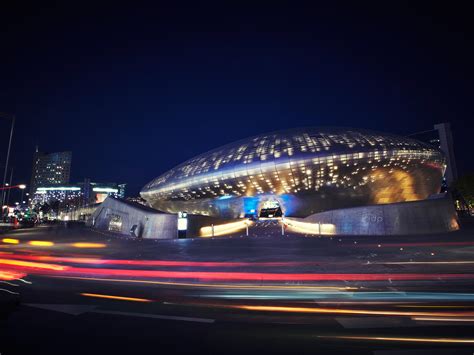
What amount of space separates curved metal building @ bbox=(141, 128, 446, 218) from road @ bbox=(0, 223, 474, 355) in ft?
91.5

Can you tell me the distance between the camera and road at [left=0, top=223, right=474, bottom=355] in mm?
4156

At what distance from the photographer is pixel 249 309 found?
19.4 ft

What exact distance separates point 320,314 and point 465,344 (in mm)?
2295

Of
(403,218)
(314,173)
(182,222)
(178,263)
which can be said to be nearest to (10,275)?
(178,263)

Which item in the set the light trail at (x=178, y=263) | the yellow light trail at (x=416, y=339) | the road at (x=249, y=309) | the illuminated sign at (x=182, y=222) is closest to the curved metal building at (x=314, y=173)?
the illuminated sign at (x=182, y=222)

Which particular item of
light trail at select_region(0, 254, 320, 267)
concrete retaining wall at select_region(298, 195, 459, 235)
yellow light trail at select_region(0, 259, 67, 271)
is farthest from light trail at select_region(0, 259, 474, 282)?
concrete retaining wall at select_region(298, 195, 459, 235)

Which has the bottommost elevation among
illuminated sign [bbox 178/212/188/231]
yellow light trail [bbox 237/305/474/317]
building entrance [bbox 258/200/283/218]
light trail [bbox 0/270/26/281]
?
light trail [bbox 0/270/26/281]

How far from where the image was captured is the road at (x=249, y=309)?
4.16m

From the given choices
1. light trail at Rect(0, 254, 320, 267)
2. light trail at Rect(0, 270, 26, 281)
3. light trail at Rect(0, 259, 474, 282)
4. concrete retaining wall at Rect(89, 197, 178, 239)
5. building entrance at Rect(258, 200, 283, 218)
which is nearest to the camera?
light trail at Rect(0, 259, 474, 282)

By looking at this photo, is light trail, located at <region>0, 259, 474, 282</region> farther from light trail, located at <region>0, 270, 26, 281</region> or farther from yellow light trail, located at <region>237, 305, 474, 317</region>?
yellow light trail, located at <region>237, 305, 474, 317</region>

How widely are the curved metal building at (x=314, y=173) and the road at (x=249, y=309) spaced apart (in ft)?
91.5

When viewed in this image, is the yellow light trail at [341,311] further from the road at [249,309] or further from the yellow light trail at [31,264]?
the yellow light trail at [31,264]

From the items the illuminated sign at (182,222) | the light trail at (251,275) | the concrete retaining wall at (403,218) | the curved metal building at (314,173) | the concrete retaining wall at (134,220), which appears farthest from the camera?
the curved metal building at (314,173)

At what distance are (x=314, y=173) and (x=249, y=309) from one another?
35095 millimetres
